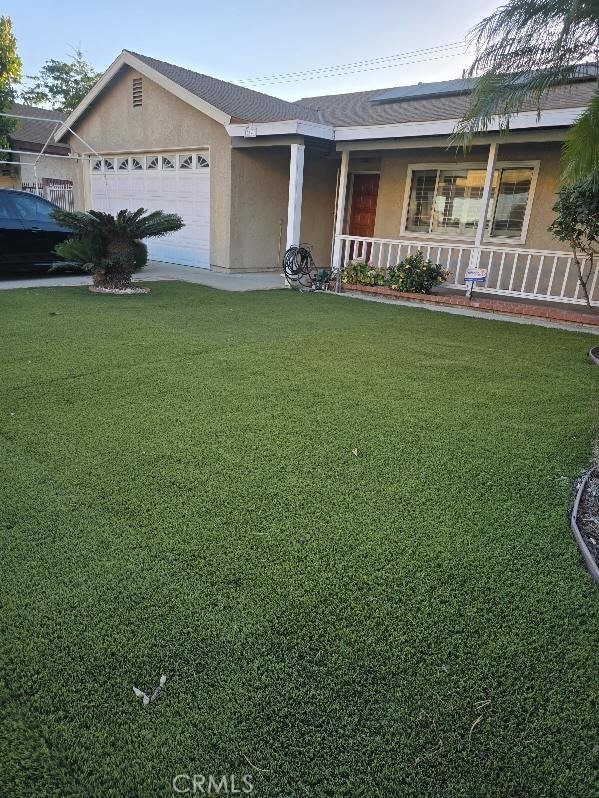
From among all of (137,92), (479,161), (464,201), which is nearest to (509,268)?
(464,201)

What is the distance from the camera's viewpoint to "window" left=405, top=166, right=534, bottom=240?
1027 centimetres

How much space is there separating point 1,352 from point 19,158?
1975 centimetres

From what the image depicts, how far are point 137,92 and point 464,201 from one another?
8.76 m

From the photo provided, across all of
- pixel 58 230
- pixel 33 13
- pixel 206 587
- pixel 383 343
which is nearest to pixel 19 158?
pixel 33 13

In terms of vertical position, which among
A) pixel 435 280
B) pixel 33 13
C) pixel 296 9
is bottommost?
pixel 435 280

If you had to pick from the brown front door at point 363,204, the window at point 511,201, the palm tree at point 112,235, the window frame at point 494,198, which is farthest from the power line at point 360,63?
the palm tree at point 112,235

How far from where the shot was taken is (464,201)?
11023 millimetres

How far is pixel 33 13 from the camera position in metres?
18.5

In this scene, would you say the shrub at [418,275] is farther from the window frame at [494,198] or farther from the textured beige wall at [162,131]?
the textured beige wall at [162,131]

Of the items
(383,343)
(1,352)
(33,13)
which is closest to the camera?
(1,352)

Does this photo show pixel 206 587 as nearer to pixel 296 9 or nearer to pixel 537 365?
pixel 537 365

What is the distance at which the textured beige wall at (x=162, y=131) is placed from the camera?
38.4 ft

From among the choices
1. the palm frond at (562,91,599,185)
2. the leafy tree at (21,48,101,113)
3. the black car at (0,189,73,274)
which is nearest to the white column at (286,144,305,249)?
the black car at (0,189,73,274)

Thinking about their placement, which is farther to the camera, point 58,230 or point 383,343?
point 58,230
